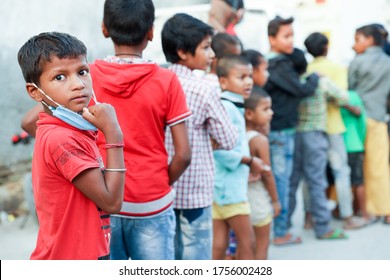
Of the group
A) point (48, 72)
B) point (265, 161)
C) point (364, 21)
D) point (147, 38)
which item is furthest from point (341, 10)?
point (48, 72)

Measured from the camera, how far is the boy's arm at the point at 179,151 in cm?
252

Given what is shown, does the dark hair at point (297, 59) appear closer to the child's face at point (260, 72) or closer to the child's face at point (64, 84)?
the child's face at point (260, 72)

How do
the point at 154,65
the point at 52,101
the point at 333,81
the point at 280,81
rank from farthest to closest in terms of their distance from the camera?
1. the point at 333,81
2. the point at 280,81
3. the point at 154,65
4. the point at 52,101

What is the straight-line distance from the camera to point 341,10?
7.26 m

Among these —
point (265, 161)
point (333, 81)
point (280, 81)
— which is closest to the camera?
point (265, 161)

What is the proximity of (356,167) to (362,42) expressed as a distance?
1069 millimetres

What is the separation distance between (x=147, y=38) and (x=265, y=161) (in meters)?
1.46

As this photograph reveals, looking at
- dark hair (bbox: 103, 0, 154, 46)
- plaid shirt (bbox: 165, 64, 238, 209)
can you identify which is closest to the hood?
dark hair (bbox: 103, 0, 154, 46)

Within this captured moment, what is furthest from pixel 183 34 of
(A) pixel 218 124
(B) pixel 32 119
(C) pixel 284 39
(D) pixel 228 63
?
(C) pixel 284 39

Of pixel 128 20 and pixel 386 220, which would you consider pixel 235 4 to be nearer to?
pixel 386 220

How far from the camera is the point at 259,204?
12.5ft

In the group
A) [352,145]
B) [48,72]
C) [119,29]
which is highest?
[119,29]

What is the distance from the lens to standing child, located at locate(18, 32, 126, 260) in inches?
73.5

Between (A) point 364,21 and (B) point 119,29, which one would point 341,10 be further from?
(B) point 119,29
